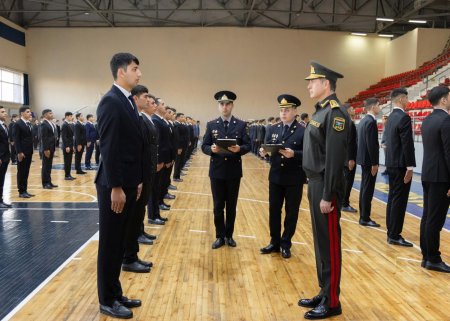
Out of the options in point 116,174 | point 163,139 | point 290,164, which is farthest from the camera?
point 163,139

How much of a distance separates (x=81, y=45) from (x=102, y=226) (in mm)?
22371

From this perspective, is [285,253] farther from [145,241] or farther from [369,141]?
[369,141]

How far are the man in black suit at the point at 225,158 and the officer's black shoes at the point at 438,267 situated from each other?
76.5 inches

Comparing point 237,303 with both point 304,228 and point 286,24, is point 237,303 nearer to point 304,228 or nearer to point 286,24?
point 304,228

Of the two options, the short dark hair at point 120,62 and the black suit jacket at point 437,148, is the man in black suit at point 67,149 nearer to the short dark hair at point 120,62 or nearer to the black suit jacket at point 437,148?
the short dark hair at point 120,62

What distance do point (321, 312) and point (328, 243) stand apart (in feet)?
1.55

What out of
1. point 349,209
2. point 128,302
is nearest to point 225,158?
point 128,302

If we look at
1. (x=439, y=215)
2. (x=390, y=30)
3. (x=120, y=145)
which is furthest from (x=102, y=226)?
(x=390, y=30)

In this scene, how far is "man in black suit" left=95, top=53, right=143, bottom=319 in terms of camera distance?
2.65 metres

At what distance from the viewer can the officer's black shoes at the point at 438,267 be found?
390cm

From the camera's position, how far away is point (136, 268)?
3.79 metres

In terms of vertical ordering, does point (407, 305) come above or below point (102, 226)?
below

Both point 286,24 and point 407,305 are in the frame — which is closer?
point 407,305

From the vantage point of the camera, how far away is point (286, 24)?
906 inches
